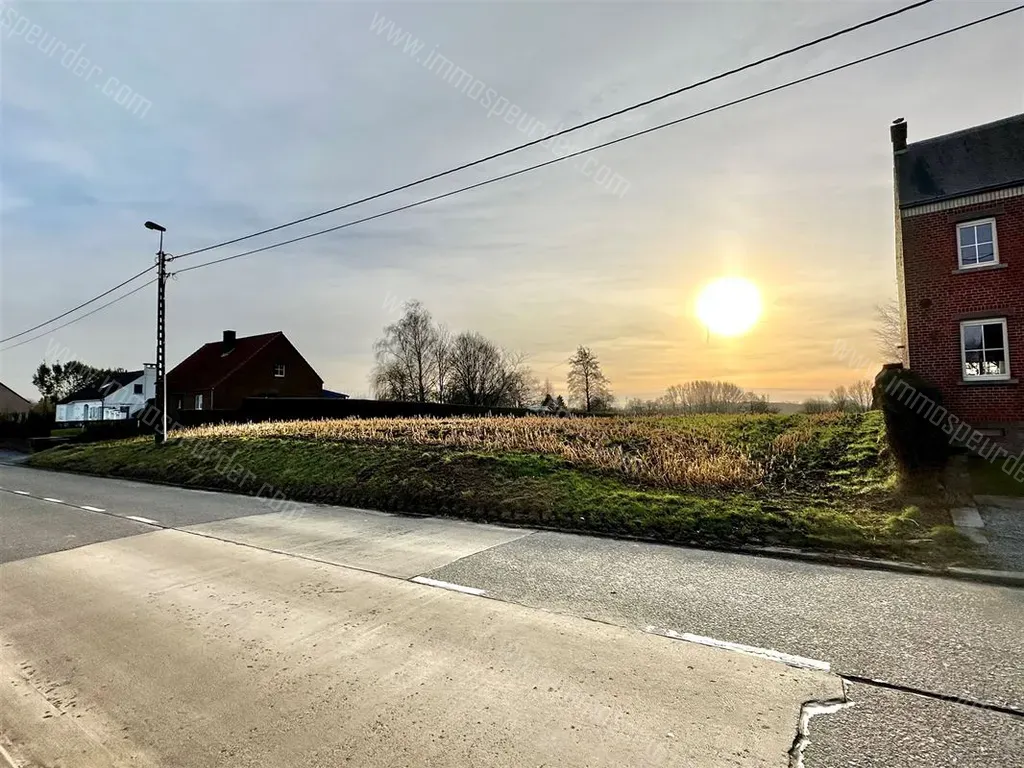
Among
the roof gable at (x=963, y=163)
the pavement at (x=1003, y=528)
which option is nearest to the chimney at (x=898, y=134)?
the roof gable at (x=963, y=163)

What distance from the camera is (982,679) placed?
143 inches

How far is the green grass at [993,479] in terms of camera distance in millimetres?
11141

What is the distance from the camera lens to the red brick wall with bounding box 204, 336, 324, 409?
4069cm

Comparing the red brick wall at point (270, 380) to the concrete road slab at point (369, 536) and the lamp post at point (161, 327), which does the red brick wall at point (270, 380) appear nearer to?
the lamp post at point (161, 327)

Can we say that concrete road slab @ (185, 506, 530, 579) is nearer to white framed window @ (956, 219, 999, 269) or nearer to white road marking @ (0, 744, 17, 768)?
white road marking @ (0, 744, 17, 768)

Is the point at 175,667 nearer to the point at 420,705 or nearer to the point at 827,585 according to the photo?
the point at 420,705

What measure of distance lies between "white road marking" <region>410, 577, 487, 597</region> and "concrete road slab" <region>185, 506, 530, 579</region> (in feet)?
0.74

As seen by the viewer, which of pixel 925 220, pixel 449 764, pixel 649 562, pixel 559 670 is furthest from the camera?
pixel 925 220

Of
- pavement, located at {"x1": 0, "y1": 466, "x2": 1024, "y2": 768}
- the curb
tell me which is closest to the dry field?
the curb

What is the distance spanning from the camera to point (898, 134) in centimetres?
1741

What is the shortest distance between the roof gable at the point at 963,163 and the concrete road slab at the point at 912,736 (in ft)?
51.9

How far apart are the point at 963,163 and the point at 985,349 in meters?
5.43

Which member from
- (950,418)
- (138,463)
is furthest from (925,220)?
(138,463)

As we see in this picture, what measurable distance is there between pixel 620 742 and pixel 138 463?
69.6 ft
